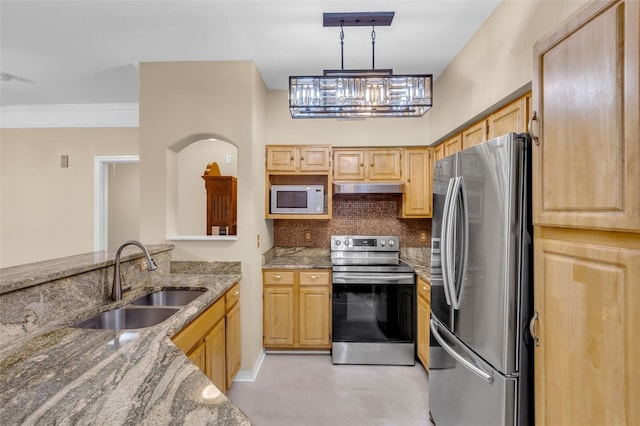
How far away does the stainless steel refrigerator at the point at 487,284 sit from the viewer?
4.51 ft

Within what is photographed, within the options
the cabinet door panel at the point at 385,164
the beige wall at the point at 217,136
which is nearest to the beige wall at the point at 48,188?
the beige wall at the point at 217,136

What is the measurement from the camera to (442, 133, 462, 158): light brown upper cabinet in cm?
270

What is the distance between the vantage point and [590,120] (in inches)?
39.2

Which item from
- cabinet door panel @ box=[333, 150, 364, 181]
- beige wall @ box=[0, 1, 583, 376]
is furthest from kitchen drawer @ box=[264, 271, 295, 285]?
cabinet door panel @ box=[333, 150, 364, 181]

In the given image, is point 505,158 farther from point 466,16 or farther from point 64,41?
point 64,41

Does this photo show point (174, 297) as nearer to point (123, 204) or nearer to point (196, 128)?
point (196, 128)

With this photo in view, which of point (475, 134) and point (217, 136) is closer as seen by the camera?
point (475, 134)

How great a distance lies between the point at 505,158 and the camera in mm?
1400

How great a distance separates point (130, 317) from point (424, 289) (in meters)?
2.17

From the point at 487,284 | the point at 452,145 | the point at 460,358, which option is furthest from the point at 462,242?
the point at 452,145

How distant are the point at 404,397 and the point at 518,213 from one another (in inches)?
70.4

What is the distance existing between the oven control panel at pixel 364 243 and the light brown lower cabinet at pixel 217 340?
4.21ft

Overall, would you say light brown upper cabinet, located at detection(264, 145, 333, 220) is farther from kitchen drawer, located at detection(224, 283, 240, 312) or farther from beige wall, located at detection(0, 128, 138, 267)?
beige wall, located at detection(0, 128, 138, 267)

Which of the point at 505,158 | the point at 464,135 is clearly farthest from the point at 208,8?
the point at 464,135
